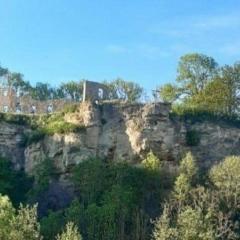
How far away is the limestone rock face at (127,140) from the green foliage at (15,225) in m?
11.6

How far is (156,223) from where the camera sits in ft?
112

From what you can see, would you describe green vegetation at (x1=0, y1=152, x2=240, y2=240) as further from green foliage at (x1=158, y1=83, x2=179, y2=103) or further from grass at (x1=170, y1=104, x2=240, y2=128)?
green foliage at (x1=158, y1=83, x2=179, y2=103)

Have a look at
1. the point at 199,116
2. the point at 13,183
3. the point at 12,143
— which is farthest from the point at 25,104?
the point at 199,116

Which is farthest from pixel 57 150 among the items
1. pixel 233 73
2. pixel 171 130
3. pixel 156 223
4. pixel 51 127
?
pixel 233 73

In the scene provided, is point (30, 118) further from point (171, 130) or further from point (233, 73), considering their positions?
A: point (233, 73)

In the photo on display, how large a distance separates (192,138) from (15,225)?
16441 mm

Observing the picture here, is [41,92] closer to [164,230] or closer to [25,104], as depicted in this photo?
[25,104]

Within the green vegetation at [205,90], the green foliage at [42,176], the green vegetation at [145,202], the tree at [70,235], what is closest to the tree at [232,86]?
the green vegetation at [205,90]

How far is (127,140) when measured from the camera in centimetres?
4069

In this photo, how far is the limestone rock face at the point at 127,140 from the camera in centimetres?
4019

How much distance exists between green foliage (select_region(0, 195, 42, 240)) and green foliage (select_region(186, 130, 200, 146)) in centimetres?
1478

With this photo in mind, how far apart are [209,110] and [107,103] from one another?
19.4 ft

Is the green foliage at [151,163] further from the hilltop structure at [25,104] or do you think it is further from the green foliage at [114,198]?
the hilltop structure at [25,104]

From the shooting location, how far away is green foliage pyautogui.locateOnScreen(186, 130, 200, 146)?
1636 inches
